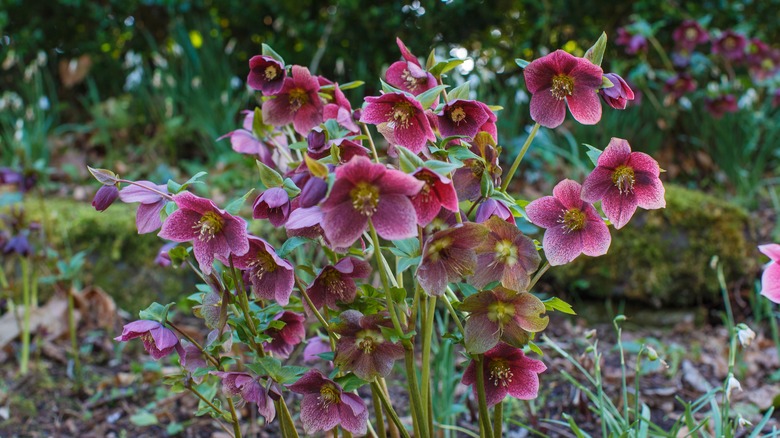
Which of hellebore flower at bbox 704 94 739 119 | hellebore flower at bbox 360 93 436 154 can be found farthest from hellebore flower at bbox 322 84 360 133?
hellebore flower at bbox 704 94 739 119

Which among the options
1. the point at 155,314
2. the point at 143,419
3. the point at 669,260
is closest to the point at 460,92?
the point at 155,314

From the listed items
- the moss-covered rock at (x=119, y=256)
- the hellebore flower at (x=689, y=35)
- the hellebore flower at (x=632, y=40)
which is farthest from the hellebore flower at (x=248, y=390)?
the hellebore flower at (x=689, y=35)

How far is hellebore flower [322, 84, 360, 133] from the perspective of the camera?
3.16ft

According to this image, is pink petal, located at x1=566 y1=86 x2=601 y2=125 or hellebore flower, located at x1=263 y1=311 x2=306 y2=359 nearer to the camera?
pink petal, located at x1=566 y1=86 x2=601 y2=125

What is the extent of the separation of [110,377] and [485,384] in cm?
131

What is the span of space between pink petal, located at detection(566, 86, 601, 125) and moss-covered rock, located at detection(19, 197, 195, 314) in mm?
1642

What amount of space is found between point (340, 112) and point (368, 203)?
0.93 ft

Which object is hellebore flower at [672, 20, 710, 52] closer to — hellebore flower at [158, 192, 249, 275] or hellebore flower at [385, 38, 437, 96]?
hellebore flower at [385, 38, 437, 96]

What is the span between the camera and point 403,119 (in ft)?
2.72

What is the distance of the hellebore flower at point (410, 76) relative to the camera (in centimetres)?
91

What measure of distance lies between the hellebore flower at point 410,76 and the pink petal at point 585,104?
18 centimetres

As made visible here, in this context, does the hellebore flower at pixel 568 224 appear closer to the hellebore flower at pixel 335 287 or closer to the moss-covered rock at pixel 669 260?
the hellebore flower at pixel 335 287

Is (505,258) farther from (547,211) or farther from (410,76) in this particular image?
(410,76)

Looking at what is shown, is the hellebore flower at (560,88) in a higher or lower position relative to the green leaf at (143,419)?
higher
